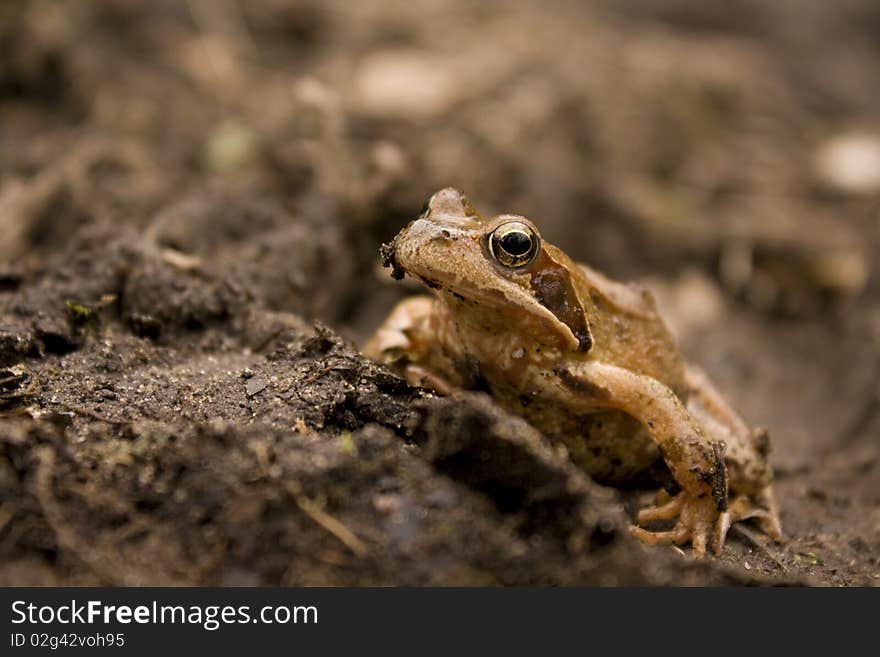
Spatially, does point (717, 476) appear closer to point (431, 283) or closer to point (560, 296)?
point (560, 296)

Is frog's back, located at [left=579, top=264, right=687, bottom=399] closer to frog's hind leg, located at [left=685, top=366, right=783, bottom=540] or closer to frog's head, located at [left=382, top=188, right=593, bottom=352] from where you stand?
frog's head, located at [left=382, top=188, right=593, bottom=352]

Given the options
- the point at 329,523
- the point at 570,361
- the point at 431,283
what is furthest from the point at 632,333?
the point at 329,523

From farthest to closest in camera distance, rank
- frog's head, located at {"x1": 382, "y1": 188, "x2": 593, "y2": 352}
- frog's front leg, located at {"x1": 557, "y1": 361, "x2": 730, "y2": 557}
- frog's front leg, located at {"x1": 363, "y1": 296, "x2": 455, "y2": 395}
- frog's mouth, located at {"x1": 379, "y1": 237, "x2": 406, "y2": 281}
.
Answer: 1. frog's front leg, located at {"x1": 363, "y1": 296, "x2": 455, "y2": 395}
2. frog's front leg, located at {"x1": 557, "y1": 361, "x2": 730, "y2": 557}
3. frog's mouth, located at {"x1": 379, "y1": 237, "x2": 406, "y2": 281}
4. frog's head, located at {"x1": 382, "y1": 188, "x2": 593, "y2": 352}

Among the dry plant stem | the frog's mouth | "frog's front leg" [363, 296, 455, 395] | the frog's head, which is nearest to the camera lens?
the dry plant stem

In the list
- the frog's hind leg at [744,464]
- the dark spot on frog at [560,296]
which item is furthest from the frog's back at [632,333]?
the frog's hind leg at [744,464]

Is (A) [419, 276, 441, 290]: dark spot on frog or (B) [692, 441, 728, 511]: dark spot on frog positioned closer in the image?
(A) [419, 276, 441, 290]: dark spot on frog

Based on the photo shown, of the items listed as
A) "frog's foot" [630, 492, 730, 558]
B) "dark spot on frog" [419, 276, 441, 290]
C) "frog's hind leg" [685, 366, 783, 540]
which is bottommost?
"frog's foot" [630, 492, 730, 558]

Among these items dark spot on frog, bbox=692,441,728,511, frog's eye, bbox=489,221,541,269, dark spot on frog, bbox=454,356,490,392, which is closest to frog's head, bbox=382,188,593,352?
frog's eye, bbox=489,221,541,269
